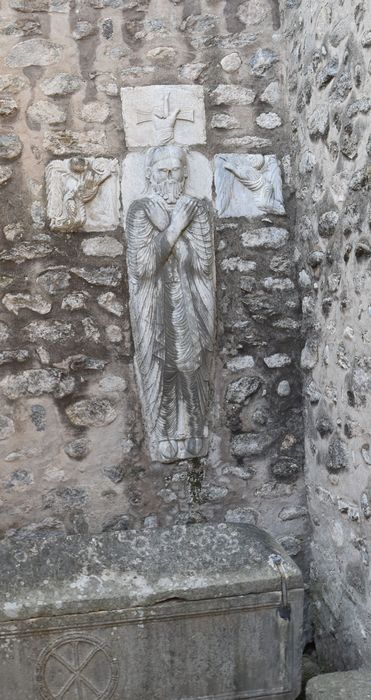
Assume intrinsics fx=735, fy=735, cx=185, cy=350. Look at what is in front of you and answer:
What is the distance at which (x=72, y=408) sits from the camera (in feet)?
11.1

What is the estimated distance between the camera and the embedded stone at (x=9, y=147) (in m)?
3.32

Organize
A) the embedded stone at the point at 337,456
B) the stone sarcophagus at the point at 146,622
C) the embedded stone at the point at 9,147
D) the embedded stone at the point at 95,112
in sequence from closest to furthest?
1. the stone sarcophagus at the point at 146,622
2. the embedded stone at the point at 337,456
3. the embedded stone at the point at 9,147
4. the embedded stone at the point at 95,112

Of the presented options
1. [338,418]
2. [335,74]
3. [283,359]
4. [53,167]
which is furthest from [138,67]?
[338,418]

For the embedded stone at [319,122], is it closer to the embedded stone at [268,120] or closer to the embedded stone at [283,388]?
the embedded stone at [268,120]

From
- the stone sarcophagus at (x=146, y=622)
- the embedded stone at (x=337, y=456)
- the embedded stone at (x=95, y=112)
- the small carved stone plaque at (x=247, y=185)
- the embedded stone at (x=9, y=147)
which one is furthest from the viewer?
the small carved stone plaque at (x=247, y=185)

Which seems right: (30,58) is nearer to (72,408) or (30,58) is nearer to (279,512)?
(72,408)

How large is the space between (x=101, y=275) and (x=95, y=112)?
762 mm

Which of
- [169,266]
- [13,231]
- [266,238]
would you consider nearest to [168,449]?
[169,266]

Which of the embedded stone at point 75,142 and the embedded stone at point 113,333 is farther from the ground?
the embedded stone at point 75,142

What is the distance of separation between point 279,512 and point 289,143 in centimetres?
182

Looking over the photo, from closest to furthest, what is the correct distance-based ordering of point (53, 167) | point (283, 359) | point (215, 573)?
point (215, 573) → point (53, 167) → point (283, 359)

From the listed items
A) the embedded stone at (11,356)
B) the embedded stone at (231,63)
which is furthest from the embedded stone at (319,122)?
the embedded stone at (11,356)

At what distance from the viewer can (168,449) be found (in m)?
3.44

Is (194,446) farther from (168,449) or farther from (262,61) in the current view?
(262,61)
